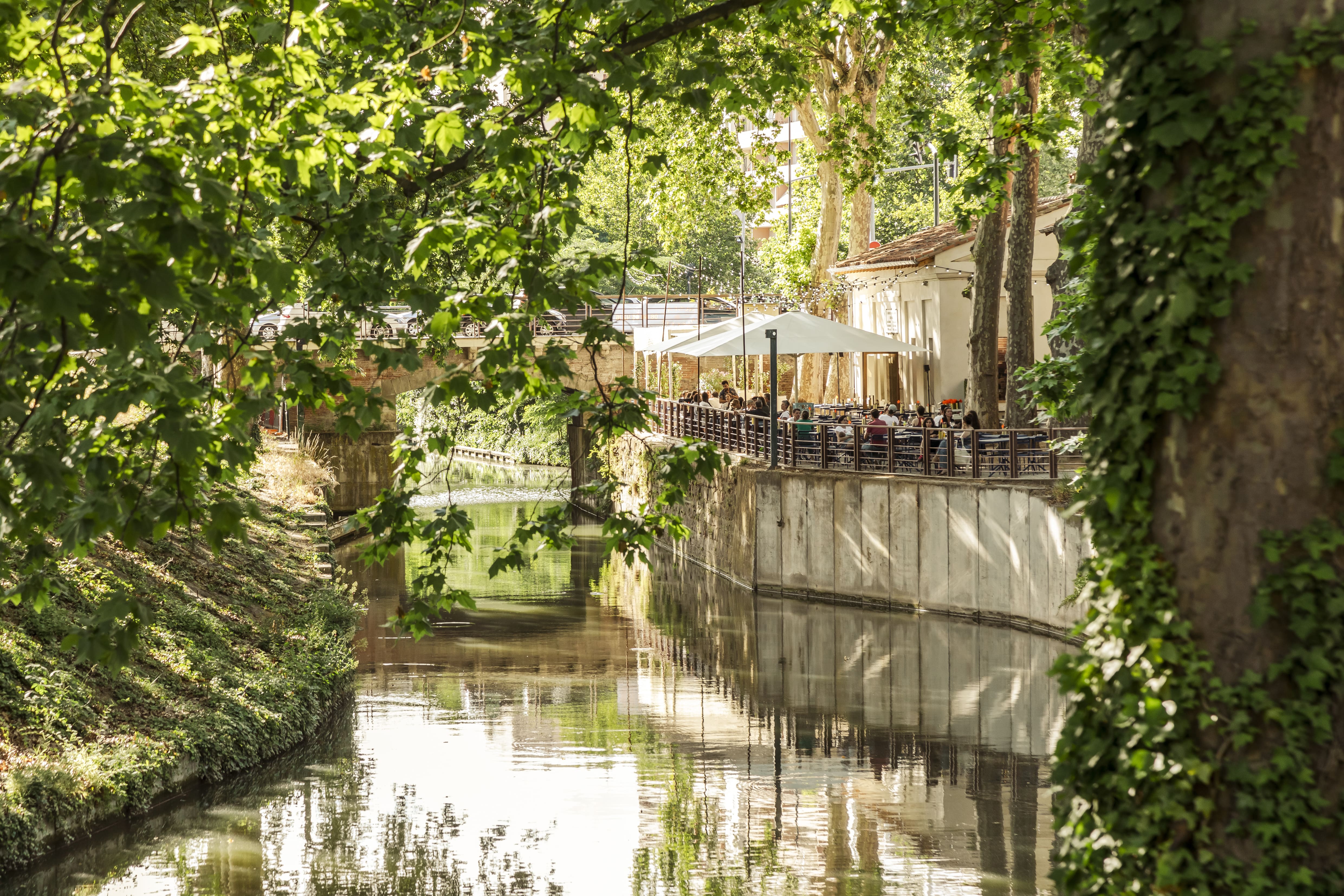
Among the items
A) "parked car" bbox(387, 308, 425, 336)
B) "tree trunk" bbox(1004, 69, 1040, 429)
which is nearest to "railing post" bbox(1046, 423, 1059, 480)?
"tree trunk" bbox(1004, 69, 1040, 429)

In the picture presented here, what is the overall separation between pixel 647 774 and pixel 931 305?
58.2 feet

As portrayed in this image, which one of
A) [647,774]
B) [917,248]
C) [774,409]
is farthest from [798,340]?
[647,774]

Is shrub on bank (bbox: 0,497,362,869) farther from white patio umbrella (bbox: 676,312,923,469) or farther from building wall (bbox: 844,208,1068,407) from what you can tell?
building wall (bbox: 844,208,1068,407)

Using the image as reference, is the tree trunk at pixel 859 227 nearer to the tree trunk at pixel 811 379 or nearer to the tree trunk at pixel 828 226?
the tree trunk at pixel 828 226

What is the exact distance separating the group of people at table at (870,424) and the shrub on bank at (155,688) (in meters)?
8.68

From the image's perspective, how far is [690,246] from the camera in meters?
62.8

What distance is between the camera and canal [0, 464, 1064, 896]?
11234 mm

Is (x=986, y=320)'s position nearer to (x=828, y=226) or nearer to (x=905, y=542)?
(x=905, y=542)

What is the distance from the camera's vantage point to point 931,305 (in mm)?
30016

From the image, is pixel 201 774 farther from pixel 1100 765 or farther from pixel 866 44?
pixel 866 44

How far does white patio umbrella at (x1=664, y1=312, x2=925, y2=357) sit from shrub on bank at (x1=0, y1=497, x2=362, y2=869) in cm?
914

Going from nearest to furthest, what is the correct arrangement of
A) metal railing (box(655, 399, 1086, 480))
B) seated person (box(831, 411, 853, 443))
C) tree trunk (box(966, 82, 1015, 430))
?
metal railing (box(655, 399, 1086, 480)) → tree trunk (box(966, 82, 1015, 430)) → seated person (box(831, 411, 853, 443))

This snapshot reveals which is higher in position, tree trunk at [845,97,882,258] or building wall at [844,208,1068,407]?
tree trunk at [845,97,882,258]

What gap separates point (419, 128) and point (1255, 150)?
3678 mm
